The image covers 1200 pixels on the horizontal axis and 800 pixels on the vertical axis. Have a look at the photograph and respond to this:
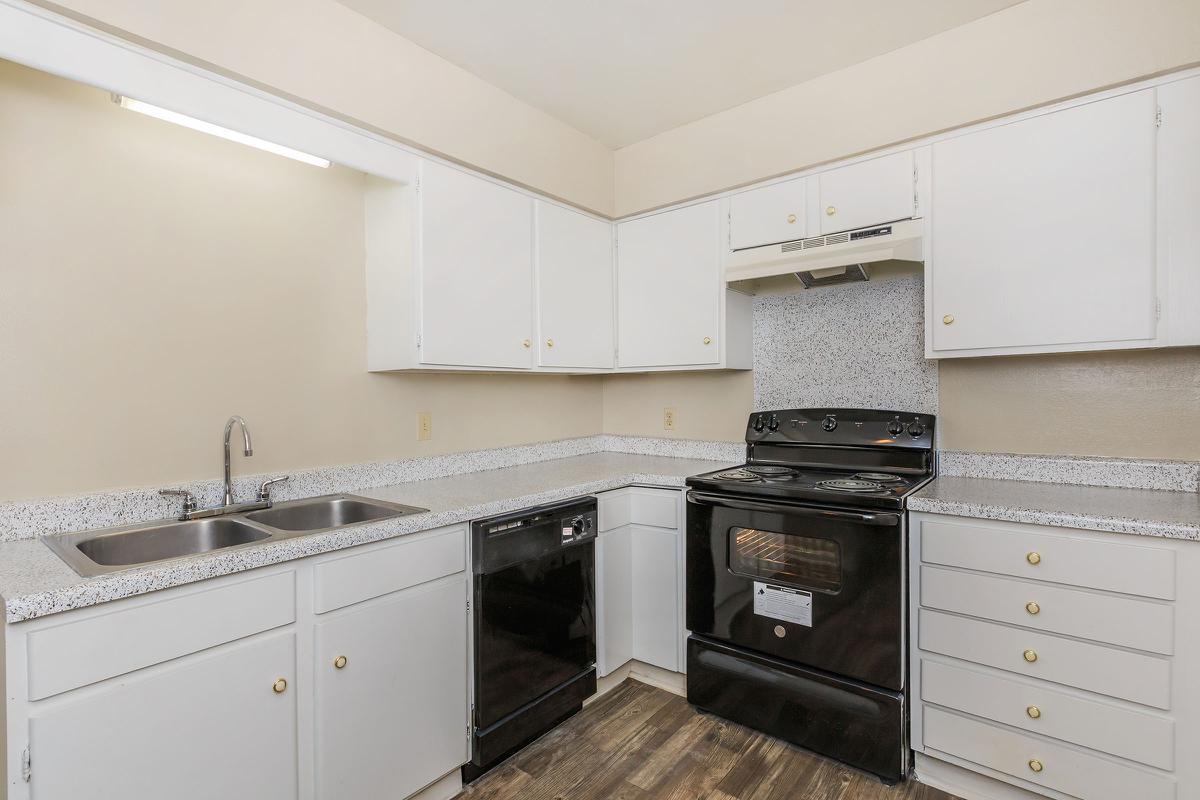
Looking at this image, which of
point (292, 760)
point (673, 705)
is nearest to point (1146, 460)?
point (673, 705)

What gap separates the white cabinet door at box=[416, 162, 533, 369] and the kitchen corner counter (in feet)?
5.49

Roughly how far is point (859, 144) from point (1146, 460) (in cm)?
151

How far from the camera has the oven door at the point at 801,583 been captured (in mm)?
1912

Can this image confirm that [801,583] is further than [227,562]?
Yes

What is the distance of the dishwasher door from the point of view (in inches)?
75.8

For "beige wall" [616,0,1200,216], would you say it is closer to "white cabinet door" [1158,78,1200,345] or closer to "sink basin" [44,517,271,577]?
"white cabinet door" [1158,78,1200,345]

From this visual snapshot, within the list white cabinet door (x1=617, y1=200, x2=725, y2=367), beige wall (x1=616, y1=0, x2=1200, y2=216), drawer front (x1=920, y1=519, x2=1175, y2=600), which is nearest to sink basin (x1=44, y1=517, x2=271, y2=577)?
white cabinet door (x1=617, y1=200, x2=725, y2=367)

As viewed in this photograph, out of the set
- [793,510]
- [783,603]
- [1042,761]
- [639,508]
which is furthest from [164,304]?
[1042,761]

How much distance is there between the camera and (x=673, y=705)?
8.02 ft

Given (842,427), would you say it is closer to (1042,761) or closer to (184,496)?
(1042,761)

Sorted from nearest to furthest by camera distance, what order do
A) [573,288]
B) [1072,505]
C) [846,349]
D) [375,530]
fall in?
[375,530] < [1072,505] < [846,349] < [573,288]

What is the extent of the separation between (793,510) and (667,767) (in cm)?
99

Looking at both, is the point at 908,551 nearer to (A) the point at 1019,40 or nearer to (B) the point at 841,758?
(B) the point at 841,758

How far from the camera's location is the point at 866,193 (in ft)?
7.65
